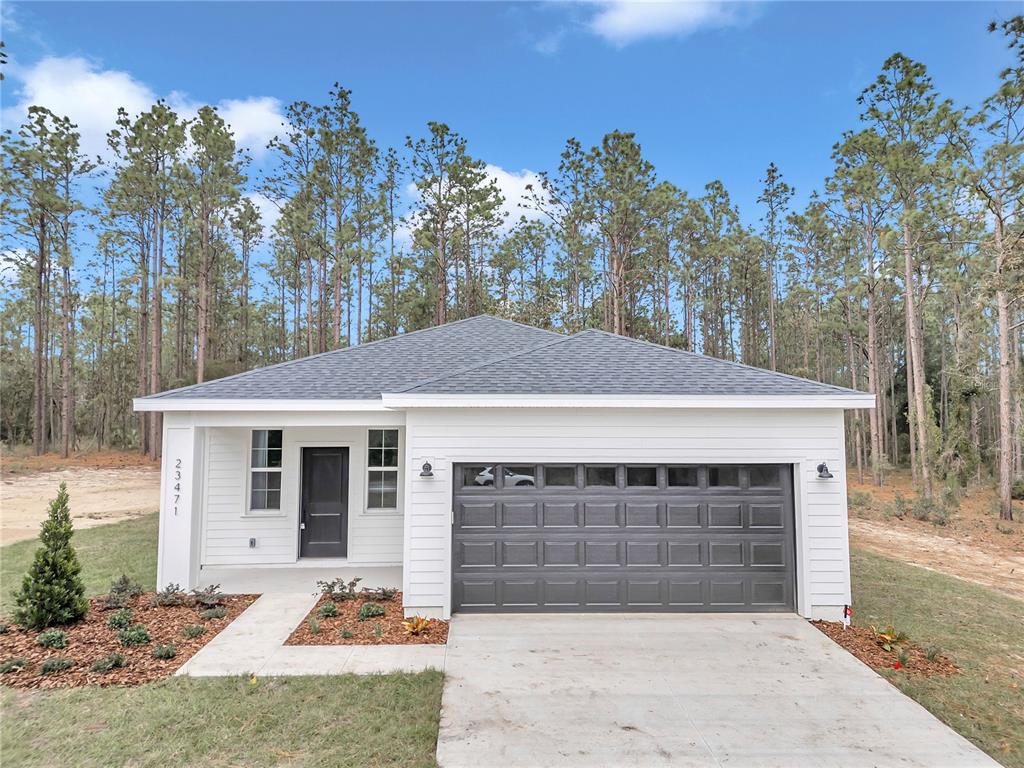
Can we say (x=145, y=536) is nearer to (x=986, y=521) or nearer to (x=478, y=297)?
(x=478, y=297)

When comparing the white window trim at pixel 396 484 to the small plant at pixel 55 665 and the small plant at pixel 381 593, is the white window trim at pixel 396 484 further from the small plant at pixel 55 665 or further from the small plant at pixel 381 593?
the small plant at pixel 55 665

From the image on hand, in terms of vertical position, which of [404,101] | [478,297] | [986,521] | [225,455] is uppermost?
[404,101]

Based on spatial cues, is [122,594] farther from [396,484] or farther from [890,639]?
[890,639]

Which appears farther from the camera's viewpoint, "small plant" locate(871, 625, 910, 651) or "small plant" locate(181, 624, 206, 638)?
"small plant" locate(181, 624, 206, 638)

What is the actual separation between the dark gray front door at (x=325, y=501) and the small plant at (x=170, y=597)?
89.3 inches

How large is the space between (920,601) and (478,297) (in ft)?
74.8

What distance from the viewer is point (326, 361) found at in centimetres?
994

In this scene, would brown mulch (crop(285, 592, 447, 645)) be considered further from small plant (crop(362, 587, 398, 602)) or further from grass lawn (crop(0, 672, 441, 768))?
grass lawn (crop(0, 672, 441, 768))

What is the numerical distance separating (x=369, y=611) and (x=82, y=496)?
1753 cm

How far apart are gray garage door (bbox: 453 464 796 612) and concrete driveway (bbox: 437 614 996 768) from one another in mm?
409

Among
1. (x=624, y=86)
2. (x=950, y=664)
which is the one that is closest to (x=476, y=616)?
(x=950, y=664)

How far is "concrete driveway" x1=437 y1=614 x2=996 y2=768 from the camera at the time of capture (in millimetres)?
4043

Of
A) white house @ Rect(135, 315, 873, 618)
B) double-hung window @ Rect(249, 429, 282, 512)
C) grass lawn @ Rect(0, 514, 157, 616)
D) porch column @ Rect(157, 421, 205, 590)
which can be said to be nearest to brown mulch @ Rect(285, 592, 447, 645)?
white house @ Rect(135, 315, 873, 618)

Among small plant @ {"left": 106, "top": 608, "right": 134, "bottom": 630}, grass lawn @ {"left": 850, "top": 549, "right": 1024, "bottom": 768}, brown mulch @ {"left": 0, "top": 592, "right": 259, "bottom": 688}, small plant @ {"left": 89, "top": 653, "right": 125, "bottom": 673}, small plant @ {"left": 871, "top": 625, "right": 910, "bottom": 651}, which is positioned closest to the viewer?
grass lawn @ {"left": 850, "top": 549, "right": 1024, "bottom": 768}
